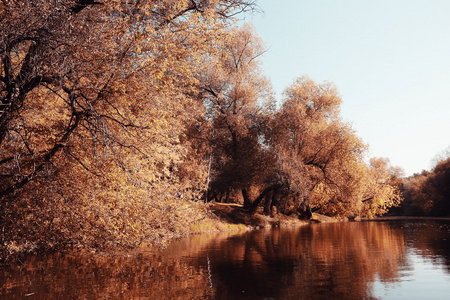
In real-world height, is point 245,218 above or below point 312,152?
below

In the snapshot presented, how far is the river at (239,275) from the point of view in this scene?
374 inches

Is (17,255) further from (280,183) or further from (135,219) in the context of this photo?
(280,183)

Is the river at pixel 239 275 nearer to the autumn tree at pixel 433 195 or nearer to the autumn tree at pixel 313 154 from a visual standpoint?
the autumn tree at pixel 313 154

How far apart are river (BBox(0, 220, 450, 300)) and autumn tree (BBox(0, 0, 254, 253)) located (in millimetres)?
1457

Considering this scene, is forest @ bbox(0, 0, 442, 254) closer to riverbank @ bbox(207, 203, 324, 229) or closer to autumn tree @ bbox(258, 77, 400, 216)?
riverbank @ bbox(207, 203, 324, 229)

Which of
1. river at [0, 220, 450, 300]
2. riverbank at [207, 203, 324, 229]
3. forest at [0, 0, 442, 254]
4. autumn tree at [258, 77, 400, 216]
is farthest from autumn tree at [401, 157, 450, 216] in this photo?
forest at [0, 0, 442, 254]

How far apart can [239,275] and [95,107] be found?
709 centimetres

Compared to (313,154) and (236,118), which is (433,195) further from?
(236,118)

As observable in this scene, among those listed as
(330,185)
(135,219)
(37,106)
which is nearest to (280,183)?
(330,185)

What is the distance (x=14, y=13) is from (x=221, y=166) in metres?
29.5

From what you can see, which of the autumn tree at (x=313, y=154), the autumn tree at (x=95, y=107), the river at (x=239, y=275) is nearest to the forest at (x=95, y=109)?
the autumn tree at (x=95, y=107)

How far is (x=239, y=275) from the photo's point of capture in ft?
39.4

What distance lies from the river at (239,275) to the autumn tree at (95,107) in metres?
1.46

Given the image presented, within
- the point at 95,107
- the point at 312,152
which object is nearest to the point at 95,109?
the point at 95,107
